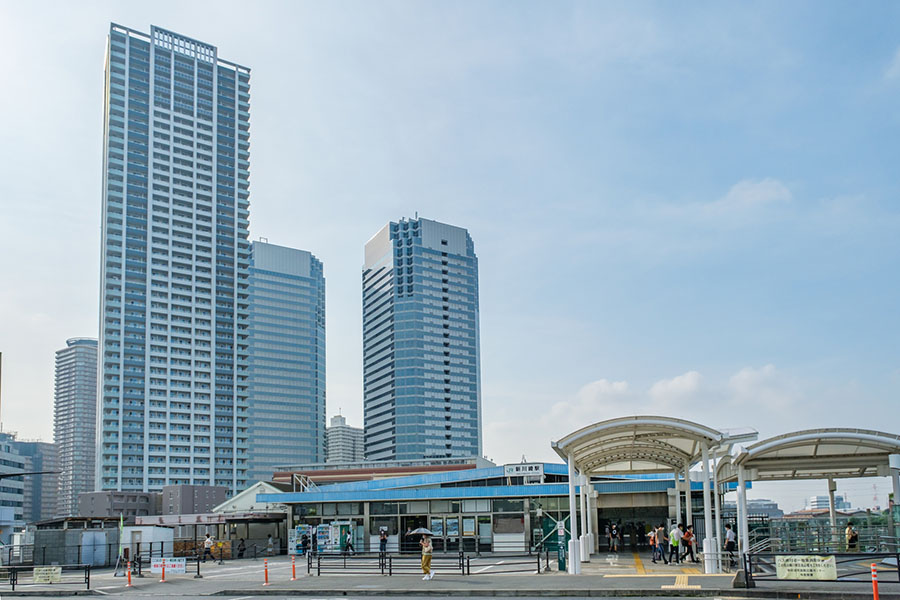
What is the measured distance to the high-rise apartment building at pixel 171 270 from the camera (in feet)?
531

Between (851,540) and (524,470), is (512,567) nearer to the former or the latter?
(851,540)

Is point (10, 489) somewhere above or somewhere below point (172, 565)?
below

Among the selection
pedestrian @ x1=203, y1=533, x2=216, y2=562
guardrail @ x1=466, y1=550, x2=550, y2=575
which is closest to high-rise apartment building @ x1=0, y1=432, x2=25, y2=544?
pedestrian @ x1=203, y1=533, x2=216, y2=562

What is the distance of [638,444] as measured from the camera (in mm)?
30859

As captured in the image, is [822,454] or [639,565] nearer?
[822,454]

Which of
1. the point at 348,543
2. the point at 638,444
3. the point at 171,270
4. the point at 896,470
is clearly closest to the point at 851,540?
the point at 896,470

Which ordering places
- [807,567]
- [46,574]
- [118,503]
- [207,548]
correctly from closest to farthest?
[807,567] → [46,574] → [207,548] → [118,503]

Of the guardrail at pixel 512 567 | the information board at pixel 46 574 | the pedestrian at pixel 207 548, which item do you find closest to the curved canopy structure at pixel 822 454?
the guardrail at pixel 512 567

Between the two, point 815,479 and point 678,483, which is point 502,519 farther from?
point 815,479

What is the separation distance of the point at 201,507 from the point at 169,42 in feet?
327

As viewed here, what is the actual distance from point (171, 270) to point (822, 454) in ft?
521

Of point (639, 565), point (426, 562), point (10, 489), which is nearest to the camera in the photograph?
point (426, 562)

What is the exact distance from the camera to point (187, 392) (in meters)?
169

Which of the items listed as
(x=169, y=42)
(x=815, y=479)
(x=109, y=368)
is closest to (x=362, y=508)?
(x=815, y=479)
